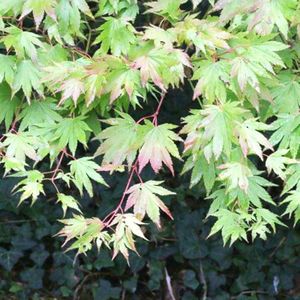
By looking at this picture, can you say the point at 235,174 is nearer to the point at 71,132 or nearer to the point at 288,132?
the point at 288,132

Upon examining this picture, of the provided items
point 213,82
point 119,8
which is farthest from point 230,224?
point 119,8

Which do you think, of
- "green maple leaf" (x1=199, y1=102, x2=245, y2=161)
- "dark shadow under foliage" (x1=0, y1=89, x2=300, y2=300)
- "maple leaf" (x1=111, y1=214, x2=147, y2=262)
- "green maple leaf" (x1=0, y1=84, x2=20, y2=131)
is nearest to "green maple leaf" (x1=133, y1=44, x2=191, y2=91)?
"green maple leaf" (x1=199, y1=102, x2=245, y2=161)

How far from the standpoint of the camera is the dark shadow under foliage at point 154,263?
4055 millimetres

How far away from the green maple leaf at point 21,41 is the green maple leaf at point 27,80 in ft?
0.14

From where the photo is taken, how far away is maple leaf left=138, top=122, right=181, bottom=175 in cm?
175

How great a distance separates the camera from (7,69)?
1.94 meters

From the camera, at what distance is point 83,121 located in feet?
6.50

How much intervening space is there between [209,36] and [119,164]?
463 millimetres

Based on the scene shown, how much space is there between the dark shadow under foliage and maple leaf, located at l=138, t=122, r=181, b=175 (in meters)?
2.25

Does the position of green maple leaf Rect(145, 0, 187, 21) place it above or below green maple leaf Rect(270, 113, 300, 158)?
above

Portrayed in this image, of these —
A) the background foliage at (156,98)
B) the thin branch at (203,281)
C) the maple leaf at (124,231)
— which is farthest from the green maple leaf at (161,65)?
the thin branch at (203,281)

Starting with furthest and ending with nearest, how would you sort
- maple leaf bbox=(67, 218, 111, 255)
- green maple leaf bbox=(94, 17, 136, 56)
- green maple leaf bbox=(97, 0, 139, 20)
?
1. green maple leaf bbox=(97, 0, 139, 20)
2. green maple leaf bbox=(94, 17, 136, 56)
3. maple leaf bbox=(67, 218, 111, 255)

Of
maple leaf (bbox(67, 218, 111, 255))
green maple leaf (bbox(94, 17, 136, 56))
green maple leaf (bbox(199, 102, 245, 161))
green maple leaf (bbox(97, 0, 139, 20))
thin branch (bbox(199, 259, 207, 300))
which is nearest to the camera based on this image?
green maple leaf (bbox(199, 102, 245, 161))

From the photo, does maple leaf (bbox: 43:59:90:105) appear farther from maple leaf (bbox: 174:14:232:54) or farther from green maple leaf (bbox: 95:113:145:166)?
maple leaf (bbox: 174:14:232:54)
